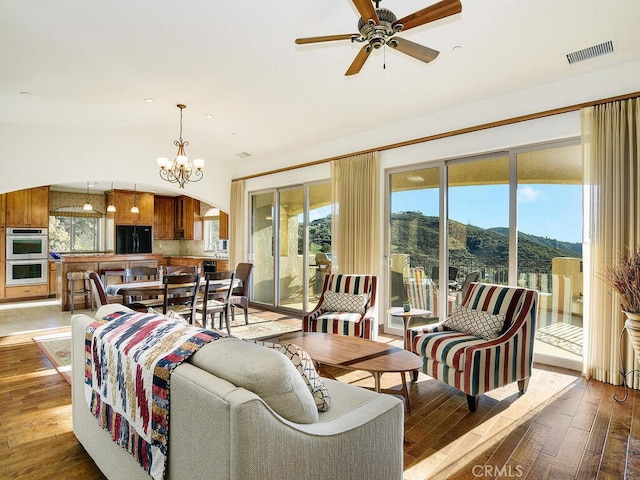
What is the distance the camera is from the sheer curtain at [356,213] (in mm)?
5367

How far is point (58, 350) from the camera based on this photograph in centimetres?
443

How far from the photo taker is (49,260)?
841cm

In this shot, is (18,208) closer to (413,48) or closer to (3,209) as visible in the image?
(3,209)

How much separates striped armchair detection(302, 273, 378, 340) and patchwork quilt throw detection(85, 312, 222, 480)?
7.87ft

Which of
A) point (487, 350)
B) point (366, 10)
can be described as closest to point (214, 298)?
point (487, 350)

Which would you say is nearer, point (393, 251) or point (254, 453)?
point (254, 453)

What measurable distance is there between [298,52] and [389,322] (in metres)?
3.64

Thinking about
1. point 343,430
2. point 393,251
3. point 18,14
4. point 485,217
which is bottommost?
point 343,430

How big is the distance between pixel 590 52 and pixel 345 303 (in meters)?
3.33

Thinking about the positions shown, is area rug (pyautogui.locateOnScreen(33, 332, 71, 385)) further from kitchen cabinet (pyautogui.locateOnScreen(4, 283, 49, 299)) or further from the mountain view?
the mountain view

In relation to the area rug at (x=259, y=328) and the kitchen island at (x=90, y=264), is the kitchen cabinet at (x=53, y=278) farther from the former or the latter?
the area rug at (x=259, y=328)

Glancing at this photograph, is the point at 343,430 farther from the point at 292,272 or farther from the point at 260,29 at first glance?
the point at 292,272

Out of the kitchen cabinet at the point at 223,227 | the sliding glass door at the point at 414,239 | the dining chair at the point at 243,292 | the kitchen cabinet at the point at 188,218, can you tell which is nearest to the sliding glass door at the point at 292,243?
the dining chair at the point at 243,292

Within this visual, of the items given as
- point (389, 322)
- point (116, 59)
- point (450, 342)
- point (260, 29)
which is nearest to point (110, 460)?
point (450, 342)
